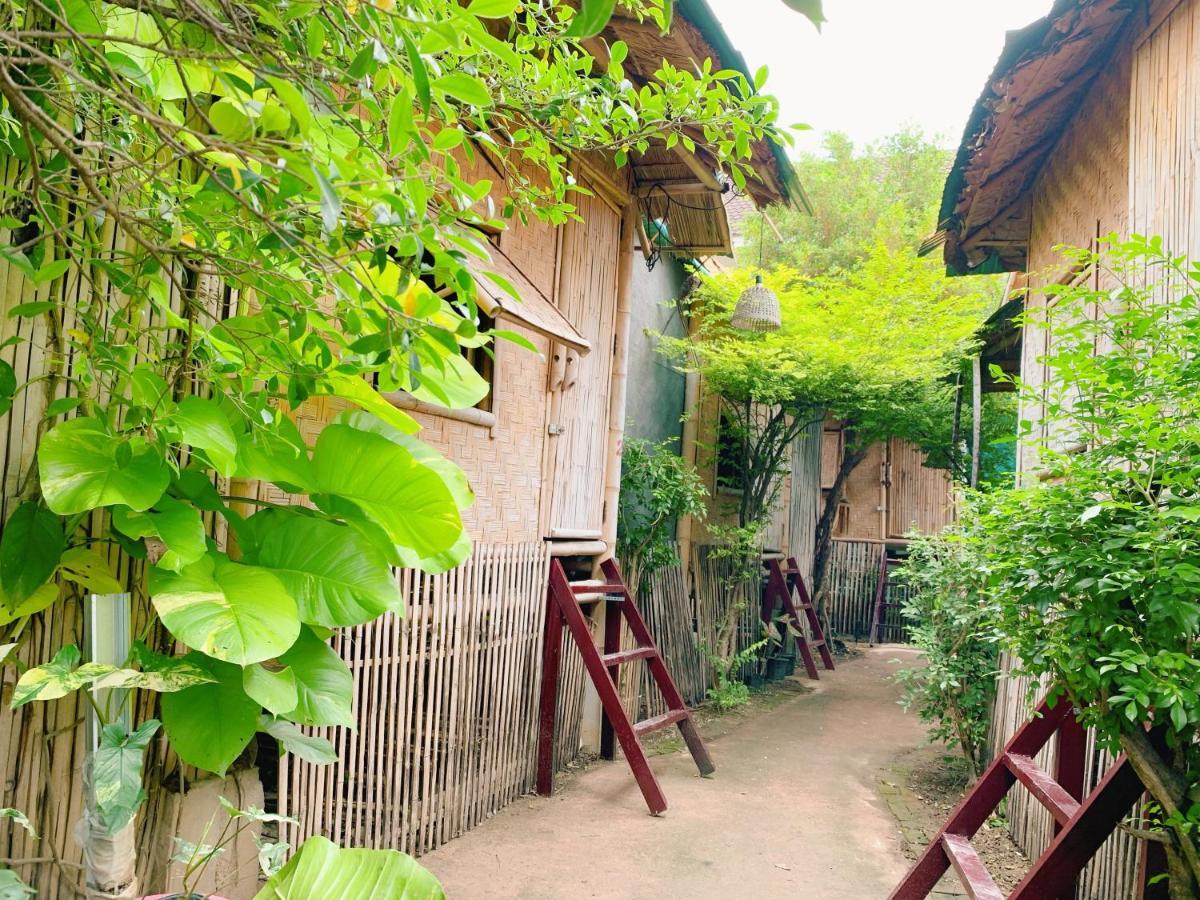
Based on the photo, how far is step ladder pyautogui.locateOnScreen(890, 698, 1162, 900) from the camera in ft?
8.14

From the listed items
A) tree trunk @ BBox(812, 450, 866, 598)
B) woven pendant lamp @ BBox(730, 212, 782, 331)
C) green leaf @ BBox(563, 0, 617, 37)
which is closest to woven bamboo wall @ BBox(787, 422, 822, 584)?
tree trunk @ BBox(812, 450, 866, 598)

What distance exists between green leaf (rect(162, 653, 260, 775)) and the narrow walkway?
190 cm

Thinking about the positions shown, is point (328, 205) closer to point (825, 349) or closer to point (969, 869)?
point (969, 869)

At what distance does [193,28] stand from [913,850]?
14.9ft

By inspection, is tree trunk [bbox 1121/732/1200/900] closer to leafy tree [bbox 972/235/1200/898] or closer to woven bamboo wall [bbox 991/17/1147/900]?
leafy tree [bbox 972/235/1200/898]

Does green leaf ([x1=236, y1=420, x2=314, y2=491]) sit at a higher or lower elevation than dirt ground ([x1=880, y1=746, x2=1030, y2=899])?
higher

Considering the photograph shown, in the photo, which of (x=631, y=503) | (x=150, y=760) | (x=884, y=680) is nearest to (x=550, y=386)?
(x=631, y=503)

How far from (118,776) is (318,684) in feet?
1.82

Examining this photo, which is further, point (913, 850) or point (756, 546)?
point (756, 546)

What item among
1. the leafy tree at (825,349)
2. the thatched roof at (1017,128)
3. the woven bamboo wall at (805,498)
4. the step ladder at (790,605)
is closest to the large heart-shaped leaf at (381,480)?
the thatched roof at (1017,128)

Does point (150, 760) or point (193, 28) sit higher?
point (193, 28)

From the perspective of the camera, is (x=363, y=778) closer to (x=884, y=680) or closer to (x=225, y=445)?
(x=225, y=445)

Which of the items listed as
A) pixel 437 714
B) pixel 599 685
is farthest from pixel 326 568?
pixel 599 685

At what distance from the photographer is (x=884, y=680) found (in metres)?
9.31
